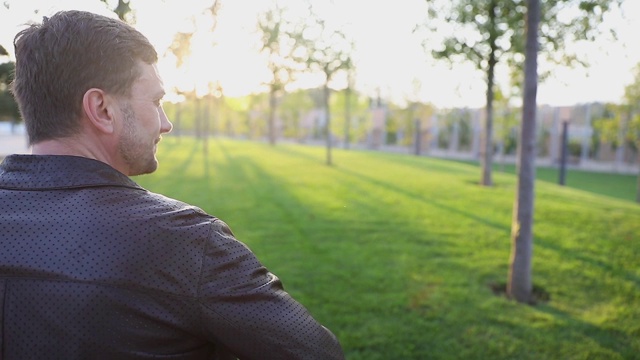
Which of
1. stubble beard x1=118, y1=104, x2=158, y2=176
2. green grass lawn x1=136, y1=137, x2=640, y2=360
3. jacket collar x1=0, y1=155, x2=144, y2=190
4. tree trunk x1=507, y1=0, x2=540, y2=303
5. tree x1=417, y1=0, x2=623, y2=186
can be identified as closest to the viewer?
jacket collar x1=0, y1=155, x2=144, y2=190

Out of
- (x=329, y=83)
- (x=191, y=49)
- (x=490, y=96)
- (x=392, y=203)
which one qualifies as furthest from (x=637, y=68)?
(x=191, y=49)

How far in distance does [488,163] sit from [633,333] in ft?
37.5

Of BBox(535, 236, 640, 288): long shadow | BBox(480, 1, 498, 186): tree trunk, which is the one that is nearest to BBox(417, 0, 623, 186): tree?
BBox(480, 1, 498, 186): tree trunk

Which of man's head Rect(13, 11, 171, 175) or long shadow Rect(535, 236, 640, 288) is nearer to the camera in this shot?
man's head Rect(13, 11, 171, 175)

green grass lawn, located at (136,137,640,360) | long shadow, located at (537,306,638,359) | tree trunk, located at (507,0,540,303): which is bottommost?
long shadow, located at (537,306,638,359)

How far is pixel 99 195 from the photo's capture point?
1.38 metres

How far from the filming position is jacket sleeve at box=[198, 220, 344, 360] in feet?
4.34

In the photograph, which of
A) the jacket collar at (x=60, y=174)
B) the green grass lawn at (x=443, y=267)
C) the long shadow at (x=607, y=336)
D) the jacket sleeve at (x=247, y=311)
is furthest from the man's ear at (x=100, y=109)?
the long shadow at (x=607, y=336)

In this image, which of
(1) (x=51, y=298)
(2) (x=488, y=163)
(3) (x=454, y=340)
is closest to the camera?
(1) (x=51, y=298)

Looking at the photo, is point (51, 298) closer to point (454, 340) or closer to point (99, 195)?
point (99, 195)

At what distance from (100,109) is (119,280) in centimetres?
52

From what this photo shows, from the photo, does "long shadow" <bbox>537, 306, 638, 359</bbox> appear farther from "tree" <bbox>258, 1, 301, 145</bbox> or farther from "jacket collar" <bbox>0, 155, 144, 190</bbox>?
"tree" <bbox>258, 1, 301, 145</bbox>

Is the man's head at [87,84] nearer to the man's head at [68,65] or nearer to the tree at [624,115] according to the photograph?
the man's head at [68,65]

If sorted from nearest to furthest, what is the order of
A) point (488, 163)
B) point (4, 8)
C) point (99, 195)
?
1. point (99, 195)
2. point (4, 8)
3. point (488, 163)
